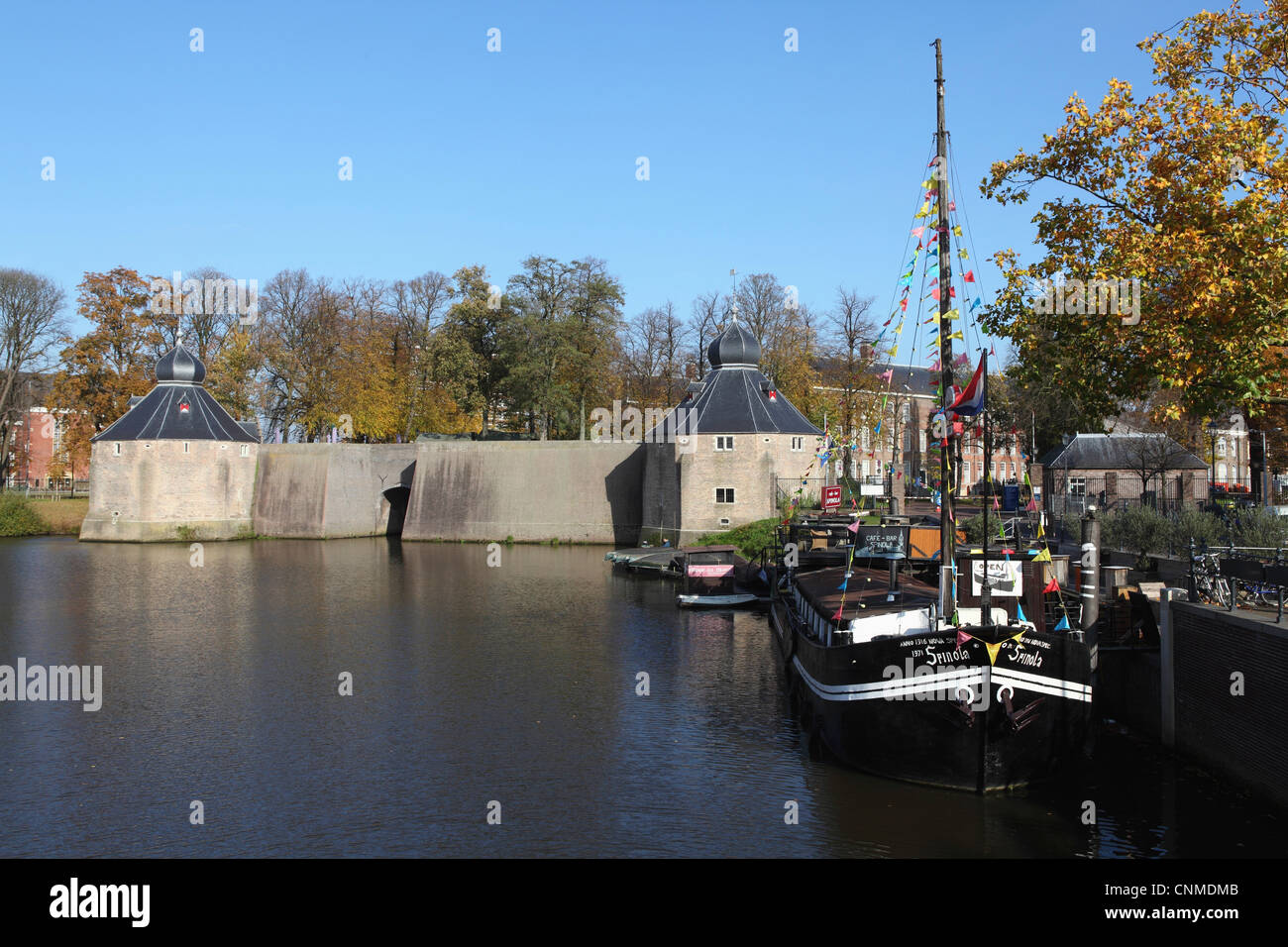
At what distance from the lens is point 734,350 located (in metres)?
53.0

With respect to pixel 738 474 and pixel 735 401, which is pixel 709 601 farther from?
pixel 735 401

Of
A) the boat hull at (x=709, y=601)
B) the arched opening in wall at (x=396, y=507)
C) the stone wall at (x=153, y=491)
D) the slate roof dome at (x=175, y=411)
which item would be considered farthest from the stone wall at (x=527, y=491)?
the boat hull at (x=709, y=601)

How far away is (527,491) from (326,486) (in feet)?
42.7

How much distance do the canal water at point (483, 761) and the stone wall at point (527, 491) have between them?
26500mm

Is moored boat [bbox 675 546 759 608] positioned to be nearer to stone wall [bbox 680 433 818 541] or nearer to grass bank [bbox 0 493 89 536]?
stone wall [bbox 680 433 818 541]

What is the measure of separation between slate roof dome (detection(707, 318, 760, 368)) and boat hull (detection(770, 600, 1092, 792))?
121ft

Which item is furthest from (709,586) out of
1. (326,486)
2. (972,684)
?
(326,486)

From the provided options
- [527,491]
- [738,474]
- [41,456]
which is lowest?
[527,491]

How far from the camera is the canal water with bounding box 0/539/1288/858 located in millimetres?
15336

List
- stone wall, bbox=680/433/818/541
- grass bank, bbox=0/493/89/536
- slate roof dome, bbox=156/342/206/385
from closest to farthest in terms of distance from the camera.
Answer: stone wall, bbox=680/433/818/541 < slate roof dome, bbox=156/342/206/385 < grass bank, bbox=0/493/89/536

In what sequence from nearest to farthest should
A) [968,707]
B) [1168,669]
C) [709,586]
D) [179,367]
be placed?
1. [968,707]
2. [1168,669]
3. [709,586]
4. [179,367]

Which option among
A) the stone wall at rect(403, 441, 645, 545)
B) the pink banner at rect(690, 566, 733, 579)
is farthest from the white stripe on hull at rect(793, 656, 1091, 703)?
the stone wall at rect(403, 441, 645, 545)

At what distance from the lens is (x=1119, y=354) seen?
21.0 metres

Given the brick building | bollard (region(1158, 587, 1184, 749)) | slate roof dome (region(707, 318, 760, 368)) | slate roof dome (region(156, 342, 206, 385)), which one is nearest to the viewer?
bollard (region(1158, 587, 1184, 749))
